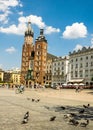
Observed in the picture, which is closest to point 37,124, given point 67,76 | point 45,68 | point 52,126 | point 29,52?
point 52,126

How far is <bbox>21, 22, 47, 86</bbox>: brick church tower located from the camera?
130250 millimetres

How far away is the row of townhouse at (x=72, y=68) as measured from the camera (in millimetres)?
100938

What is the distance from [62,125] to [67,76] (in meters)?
98.0

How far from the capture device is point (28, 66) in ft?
451

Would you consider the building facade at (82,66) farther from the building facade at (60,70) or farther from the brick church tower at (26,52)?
the brick church tower at (26,52)

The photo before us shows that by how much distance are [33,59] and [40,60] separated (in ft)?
19.6

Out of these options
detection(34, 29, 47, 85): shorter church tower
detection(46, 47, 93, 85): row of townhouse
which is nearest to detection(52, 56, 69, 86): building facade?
detection(46, 47, 93, 85): row of townhouse

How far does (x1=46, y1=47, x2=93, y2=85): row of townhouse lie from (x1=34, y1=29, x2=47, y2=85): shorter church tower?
99.4 inches

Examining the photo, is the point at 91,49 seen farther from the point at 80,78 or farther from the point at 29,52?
the point at 29,52

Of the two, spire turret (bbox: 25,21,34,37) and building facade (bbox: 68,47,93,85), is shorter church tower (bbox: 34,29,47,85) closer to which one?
spire turret (bbox: 25,21,34,37)

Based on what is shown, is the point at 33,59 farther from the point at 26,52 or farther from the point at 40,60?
the point at 26,52

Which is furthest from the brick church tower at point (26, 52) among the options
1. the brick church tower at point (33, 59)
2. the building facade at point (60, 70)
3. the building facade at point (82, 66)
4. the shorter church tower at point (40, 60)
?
the building facade at point (82, 66)

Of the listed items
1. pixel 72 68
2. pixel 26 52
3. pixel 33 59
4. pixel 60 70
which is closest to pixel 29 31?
pixel 26 52

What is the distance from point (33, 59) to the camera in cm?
13550
